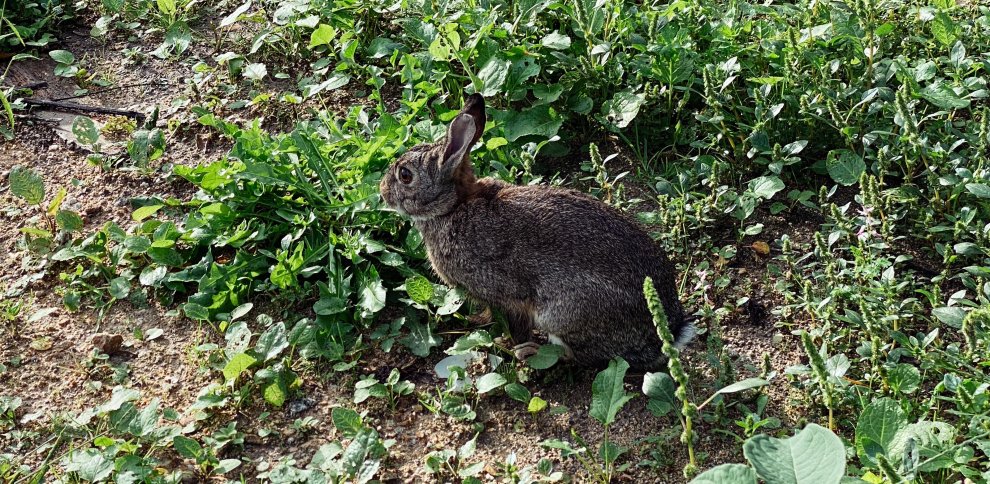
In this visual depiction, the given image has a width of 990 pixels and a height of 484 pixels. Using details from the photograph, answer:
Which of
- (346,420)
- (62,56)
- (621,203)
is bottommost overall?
(62,56)

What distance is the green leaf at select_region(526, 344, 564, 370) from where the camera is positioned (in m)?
4.43

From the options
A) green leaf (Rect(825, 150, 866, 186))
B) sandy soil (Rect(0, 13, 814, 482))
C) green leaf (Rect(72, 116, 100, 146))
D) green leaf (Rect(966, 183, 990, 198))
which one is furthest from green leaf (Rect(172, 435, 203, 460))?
green leaf (Rect(966, 183, 990, 198))

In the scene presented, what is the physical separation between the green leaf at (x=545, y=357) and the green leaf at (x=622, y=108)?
1.53m

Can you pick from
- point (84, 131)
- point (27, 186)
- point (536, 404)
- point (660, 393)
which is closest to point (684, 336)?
point (660, 393)

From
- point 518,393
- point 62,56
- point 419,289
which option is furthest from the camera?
point 62,56

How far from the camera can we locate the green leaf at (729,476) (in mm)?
3203

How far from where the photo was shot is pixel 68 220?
17.6 ft

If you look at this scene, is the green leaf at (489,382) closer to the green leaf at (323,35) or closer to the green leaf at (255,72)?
the green leaf at (323,35)

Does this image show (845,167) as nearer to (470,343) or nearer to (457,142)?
(457,142)

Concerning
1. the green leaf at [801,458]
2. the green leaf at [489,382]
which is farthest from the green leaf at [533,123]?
the green leaf at [801,458]

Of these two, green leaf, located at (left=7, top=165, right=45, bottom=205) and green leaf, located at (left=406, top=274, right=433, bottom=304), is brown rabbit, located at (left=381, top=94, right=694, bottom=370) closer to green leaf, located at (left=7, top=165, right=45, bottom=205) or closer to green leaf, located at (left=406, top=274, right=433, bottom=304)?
green leaf, located at (left=406, top=274, right=433, bottom=304)

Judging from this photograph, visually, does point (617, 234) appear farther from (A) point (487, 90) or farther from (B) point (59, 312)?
(B) point (59, 312)

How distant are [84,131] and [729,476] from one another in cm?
421

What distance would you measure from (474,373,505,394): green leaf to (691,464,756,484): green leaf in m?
1.27
